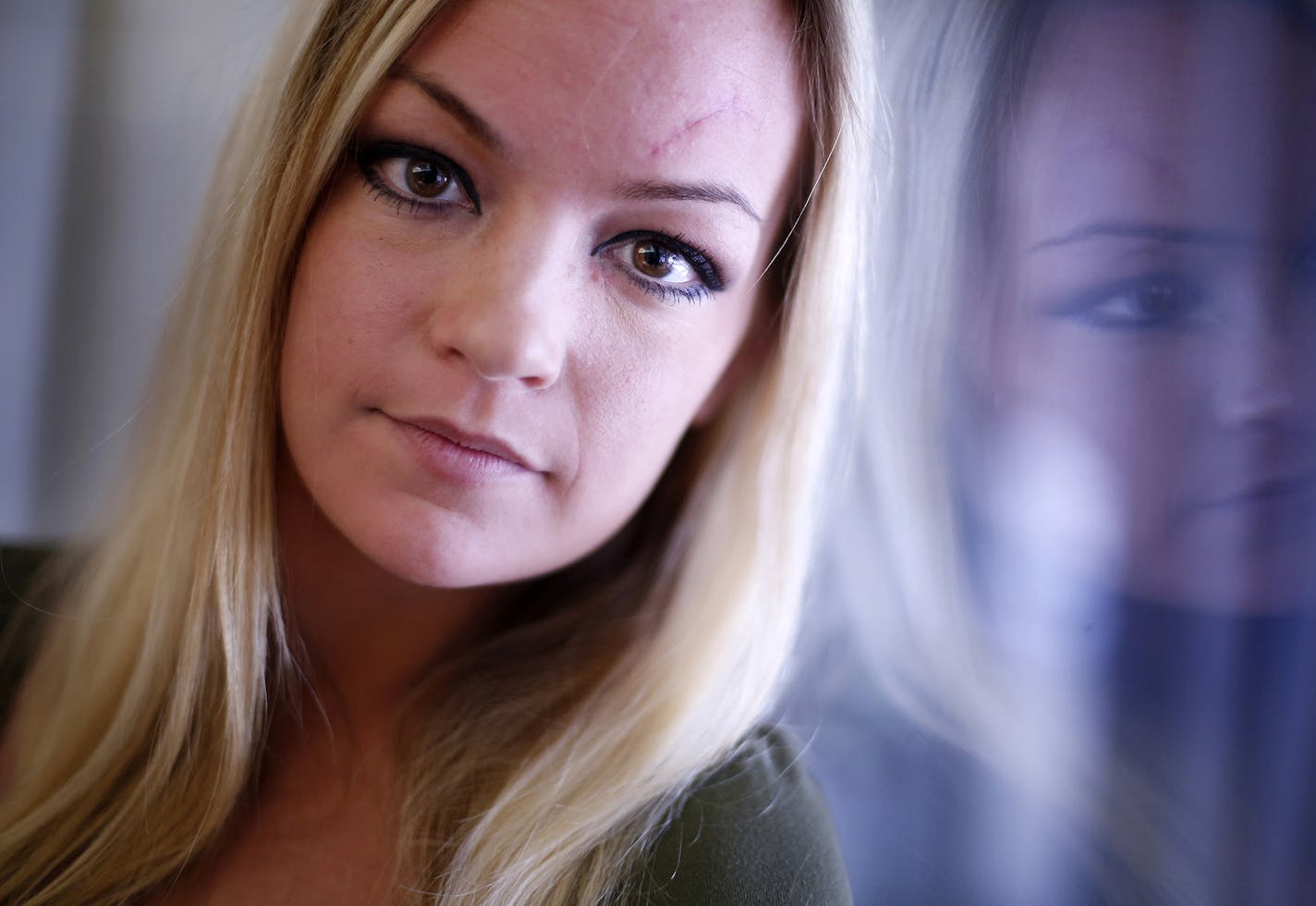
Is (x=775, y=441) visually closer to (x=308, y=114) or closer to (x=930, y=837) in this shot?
(x=930, y=837)

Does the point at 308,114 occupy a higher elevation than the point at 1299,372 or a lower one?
lower

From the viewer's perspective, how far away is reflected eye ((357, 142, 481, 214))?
74 centimetres

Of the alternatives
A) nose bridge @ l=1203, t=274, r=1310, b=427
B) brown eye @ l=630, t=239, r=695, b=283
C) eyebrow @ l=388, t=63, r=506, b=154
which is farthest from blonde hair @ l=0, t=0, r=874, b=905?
nose bridge @ l=1203, t=274, r=1310, b=427

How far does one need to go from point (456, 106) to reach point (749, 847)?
0.62 meters

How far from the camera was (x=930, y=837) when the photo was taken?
2.70 ft

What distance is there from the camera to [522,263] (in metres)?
0.70

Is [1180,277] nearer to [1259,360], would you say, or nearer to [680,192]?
[1259,360]

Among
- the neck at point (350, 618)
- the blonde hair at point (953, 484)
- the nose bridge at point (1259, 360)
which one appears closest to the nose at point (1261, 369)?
the nose bridge at point (1259, 360)

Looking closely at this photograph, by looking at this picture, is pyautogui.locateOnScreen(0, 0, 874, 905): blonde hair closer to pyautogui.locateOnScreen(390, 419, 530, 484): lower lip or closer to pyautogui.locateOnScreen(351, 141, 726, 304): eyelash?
pyautogui.locateOnScreen(351, 141, 726, 304): eyelash

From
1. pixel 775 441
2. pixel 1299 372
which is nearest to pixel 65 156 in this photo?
pixel 775 441

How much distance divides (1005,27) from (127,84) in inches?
32.5

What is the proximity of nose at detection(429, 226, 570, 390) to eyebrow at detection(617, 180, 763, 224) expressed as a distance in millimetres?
Result: 71

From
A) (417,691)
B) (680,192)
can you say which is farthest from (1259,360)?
(417,691)

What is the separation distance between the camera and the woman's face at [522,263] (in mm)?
699
